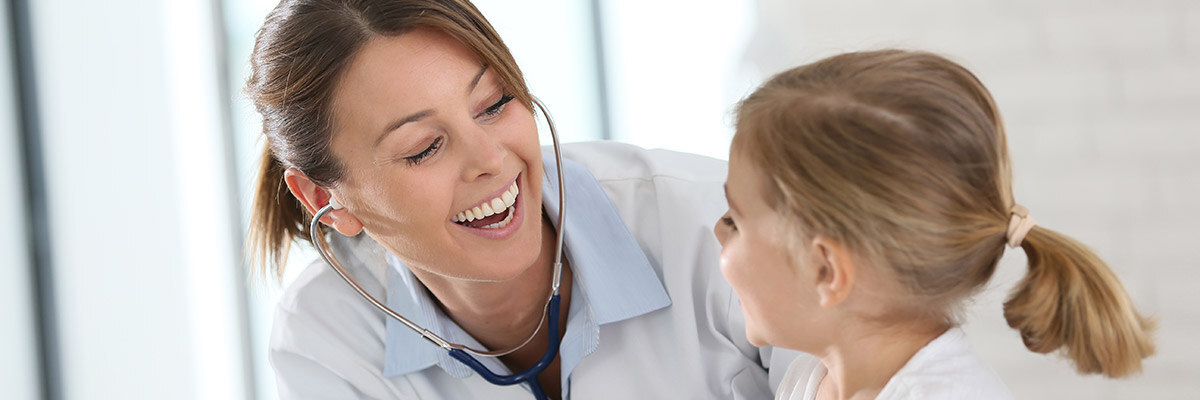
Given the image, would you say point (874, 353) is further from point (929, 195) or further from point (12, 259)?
point (12, 259)

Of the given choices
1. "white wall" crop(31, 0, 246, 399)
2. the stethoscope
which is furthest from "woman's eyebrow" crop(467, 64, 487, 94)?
"white wall" crop(31, 0, 246, 399)

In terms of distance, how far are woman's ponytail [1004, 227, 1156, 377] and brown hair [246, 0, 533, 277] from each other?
63 centimetres

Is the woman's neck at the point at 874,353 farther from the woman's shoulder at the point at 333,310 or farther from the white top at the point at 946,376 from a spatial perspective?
the woman's shoulder at the point at 333,310

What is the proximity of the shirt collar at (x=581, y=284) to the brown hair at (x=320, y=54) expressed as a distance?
8.2 inches

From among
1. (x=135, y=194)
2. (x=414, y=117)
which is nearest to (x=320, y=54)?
(x=414, y=117)

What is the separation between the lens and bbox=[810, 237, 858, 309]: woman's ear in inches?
41.6

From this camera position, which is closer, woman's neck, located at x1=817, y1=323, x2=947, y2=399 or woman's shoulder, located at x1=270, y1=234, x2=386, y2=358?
woman's neck, located at x1=817, y1=323, x2=947, y2=399

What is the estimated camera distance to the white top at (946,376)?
3.43 ft

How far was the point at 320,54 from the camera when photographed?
4.29 ft

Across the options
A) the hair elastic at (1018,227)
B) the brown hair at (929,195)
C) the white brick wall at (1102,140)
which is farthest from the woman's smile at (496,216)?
the white brick wall at (1102,140)

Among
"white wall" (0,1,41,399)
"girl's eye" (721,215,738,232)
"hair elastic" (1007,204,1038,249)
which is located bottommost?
"white wall" (0,1,41,399)

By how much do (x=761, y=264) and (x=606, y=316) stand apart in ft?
→ 1.25

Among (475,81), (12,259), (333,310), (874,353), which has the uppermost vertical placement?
(475,81)

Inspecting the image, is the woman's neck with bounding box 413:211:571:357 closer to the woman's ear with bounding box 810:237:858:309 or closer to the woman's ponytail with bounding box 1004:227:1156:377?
the woman's ear with bounding box 810:237:858:309
